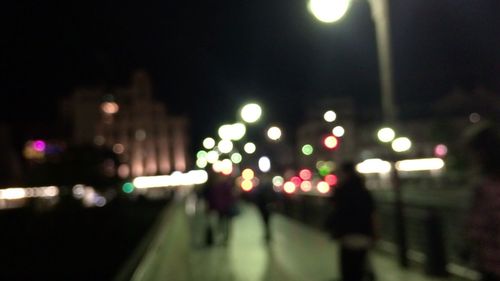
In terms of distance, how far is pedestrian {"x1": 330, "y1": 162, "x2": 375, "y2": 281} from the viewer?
29.8ft

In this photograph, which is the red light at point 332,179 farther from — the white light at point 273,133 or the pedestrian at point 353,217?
the white light at point 273,133

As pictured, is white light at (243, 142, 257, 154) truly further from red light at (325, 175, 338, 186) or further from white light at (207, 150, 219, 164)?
red light at (325, 175, 338, 186)

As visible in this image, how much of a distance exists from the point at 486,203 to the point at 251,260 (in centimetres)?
1198

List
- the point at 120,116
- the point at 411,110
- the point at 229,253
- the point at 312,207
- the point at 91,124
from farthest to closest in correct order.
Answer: the point at 120,116 < the point at 91,124 < the point at 411,110 < the point at 312,207 < the point at 229,253

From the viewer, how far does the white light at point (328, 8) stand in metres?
10.7

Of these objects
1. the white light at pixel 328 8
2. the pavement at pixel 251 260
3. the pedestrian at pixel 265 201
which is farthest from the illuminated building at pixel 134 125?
the white light at pixel 328 8

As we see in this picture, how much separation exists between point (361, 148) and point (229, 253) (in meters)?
Answer: 59.3

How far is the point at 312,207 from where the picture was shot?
88.6ft

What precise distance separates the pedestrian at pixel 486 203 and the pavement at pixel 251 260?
5949 mm

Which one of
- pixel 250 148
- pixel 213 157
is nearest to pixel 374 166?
pixel 213 157

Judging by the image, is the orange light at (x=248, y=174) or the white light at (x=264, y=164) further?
the orange light at (x=248, y=174)

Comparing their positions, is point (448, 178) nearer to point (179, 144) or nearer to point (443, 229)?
point (443, 229)

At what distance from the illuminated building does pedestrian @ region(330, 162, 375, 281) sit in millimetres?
138063

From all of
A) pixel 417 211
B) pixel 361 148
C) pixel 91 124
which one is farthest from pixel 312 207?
pixel 91 124
